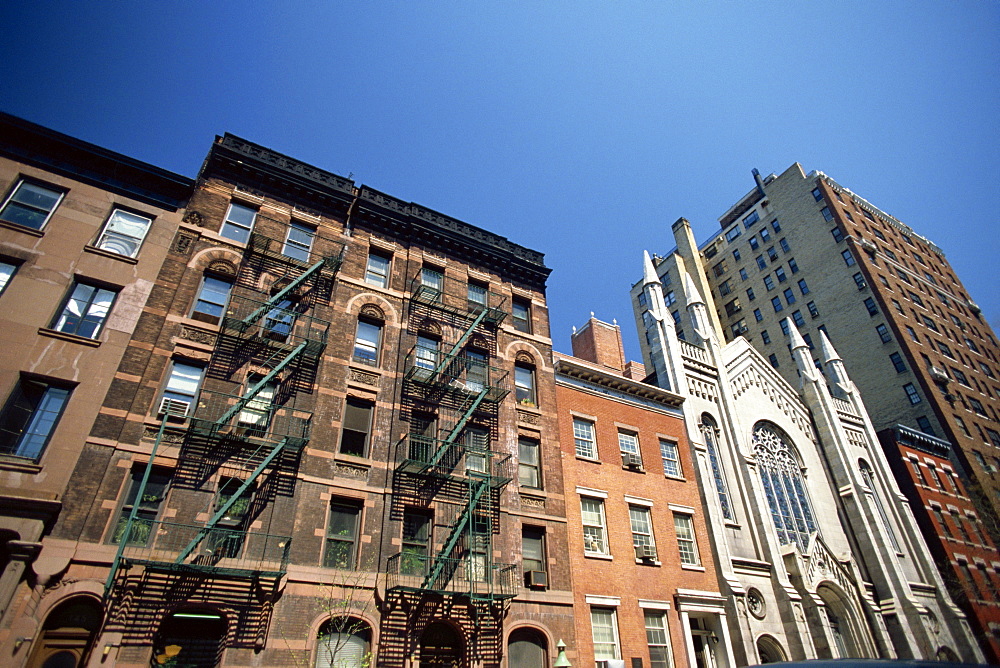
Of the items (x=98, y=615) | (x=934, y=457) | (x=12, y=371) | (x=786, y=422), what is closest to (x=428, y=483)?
(x=98, y=615)

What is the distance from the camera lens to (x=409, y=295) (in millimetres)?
24547

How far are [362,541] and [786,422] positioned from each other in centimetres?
2784

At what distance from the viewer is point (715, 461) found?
2962 cm

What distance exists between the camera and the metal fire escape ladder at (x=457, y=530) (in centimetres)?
1825

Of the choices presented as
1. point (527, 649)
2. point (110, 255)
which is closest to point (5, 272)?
point (110, 255)

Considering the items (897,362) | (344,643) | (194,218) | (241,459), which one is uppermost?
(897,362)

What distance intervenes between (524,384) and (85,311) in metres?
16.3

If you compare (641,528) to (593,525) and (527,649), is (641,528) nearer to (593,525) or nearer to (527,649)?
(593,525)

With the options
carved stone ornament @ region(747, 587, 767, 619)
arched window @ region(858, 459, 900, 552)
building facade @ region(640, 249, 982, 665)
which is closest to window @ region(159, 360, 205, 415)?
building facade @ region(640, 249, 982, 665)

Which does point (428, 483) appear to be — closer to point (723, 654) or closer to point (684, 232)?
point (723, 654)

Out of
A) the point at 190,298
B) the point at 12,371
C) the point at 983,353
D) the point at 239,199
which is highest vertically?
the point at 983,353

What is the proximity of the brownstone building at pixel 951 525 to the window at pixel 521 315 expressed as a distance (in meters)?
30.6

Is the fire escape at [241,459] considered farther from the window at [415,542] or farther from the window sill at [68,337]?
the window at [415,542]

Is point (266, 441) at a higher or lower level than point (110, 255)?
lower
